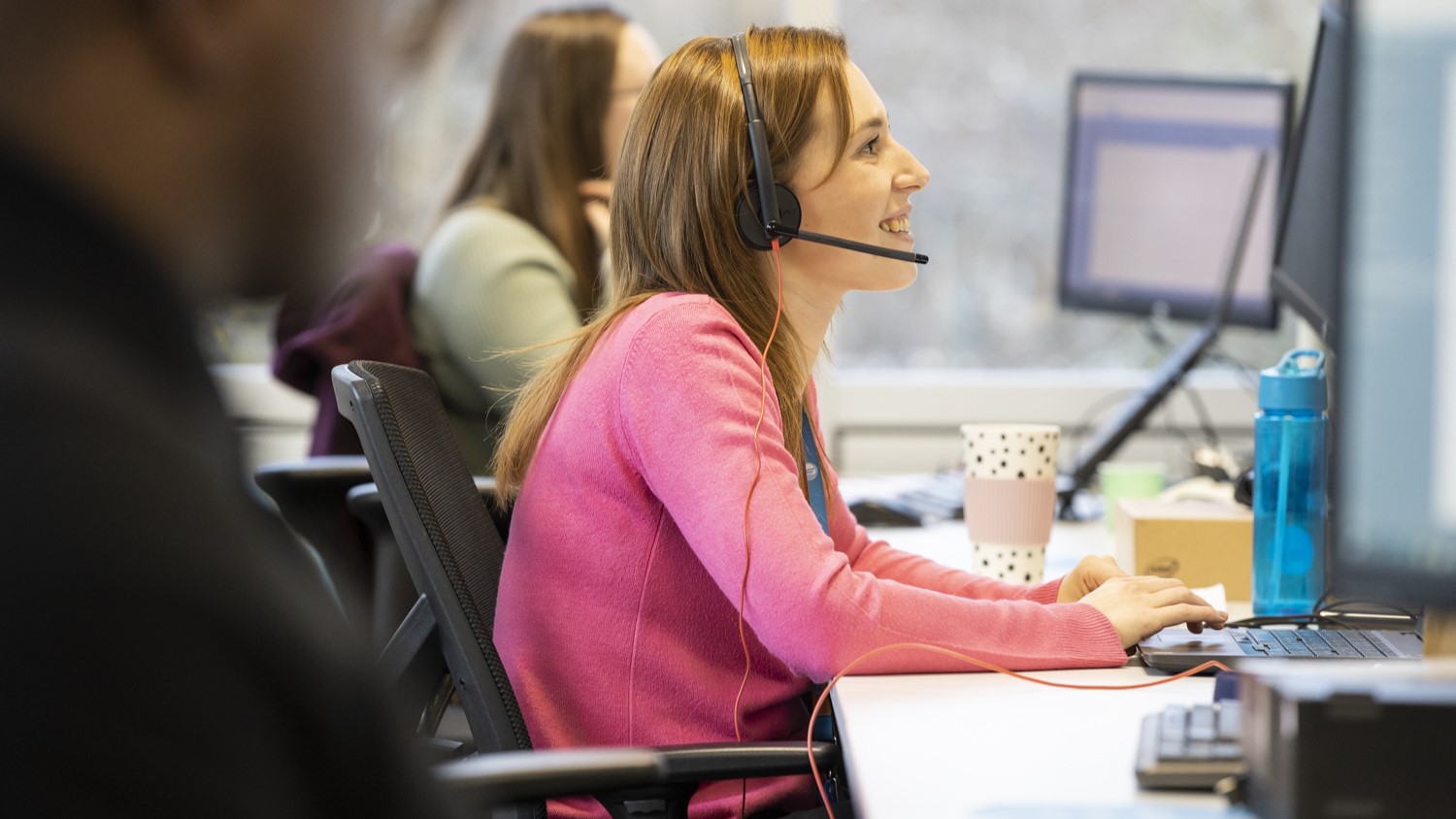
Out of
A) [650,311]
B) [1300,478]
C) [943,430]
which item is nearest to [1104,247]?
[943,430]

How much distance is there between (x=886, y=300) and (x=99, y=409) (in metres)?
2.57

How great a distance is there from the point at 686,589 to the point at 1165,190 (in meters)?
1.52

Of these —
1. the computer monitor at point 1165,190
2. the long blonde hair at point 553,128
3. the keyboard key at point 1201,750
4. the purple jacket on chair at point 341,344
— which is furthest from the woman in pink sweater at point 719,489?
the computer monitor at point 1165,190

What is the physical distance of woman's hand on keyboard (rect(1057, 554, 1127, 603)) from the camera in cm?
120

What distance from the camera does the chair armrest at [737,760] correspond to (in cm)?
94

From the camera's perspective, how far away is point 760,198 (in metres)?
1.21

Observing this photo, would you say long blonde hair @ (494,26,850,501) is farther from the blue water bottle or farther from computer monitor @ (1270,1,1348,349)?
computer monitor @ (1270,1,1348,349)

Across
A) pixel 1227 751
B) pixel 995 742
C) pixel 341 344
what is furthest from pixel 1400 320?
pixel 341 344

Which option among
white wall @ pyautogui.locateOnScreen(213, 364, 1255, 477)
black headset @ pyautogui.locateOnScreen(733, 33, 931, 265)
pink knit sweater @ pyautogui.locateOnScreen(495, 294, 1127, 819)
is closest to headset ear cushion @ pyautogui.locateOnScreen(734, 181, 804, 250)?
black headset @ pyautogui.locateOnScreen(733, 33, 931, 265)

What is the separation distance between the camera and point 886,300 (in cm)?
287

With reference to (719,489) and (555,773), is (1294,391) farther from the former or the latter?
(555,773)

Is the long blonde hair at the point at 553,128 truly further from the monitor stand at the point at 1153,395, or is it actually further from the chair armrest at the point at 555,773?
the chair armrest at the point at 555,773

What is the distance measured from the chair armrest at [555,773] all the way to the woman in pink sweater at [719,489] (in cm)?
23

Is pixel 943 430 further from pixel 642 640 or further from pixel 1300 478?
pixel 642 640
